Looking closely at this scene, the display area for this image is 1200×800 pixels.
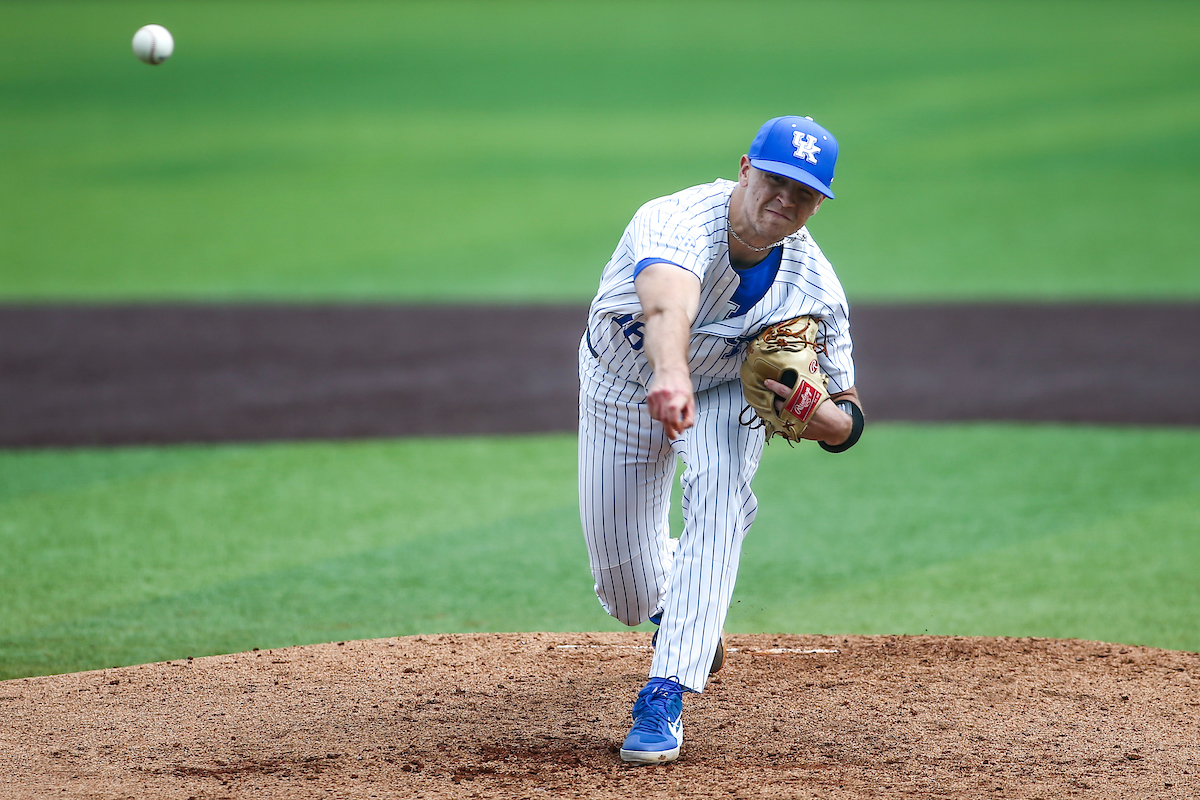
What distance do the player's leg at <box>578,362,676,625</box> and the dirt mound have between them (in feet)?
1.17

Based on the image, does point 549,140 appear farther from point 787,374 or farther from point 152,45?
point 787,374

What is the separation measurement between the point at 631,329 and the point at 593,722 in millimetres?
1126

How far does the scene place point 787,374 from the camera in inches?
142

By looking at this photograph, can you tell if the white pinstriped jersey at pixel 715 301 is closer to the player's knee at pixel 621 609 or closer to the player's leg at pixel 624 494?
the player's leg at pixel 624 494

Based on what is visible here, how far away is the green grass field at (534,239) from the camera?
561cm

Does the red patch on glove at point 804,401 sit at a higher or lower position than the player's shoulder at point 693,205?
lower

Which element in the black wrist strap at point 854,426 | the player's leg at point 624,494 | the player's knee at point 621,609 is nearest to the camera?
the black wrist strap at point 854,426

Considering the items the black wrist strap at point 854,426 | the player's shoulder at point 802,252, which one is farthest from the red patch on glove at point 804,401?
the player's shoulder at point 802,252

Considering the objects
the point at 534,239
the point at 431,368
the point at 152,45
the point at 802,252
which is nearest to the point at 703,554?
the point at 802,252

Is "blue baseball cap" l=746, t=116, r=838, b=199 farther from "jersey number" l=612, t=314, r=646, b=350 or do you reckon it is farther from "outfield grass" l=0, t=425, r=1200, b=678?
"outfield grass" l=0, t=425, r=1200, b=678

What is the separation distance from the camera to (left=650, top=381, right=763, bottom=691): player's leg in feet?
11.9

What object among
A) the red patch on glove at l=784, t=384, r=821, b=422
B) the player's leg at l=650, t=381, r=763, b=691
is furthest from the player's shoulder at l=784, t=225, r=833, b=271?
the player's leg at l=650, t=381, r=763, b=691

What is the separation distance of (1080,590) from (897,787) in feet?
8.35

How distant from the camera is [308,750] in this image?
12.1ft
